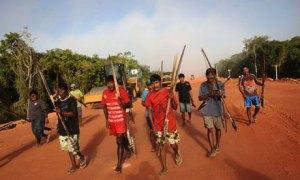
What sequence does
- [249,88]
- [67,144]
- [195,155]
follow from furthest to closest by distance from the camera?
[249,88], [195,155], [67,144]

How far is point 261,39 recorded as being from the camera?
4925 centimetres

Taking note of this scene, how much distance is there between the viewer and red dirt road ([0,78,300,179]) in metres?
6.70

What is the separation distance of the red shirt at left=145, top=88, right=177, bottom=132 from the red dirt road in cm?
94

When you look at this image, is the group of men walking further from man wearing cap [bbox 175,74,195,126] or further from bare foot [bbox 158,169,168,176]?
man wearing cap [bbox 175,74,195,126]

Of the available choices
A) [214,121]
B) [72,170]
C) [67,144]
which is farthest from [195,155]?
[67,144]

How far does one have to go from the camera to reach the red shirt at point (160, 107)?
6.82 meters

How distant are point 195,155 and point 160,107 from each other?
6.24 ft

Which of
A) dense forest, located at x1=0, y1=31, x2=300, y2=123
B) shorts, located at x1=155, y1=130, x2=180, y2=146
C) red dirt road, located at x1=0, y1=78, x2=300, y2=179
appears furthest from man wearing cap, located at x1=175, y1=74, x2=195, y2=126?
dense forest, located at x1=0, y1=31, x2=300, y2=123

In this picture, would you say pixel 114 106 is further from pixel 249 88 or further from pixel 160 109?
pixel 249 88

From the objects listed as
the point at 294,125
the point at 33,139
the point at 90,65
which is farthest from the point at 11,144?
the point at 90,65

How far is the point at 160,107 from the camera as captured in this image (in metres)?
6.82

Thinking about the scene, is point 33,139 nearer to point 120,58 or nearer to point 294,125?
point 294,125

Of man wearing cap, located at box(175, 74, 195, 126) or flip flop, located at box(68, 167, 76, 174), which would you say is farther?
man wearing cap, located at box(175, 74, 195, 126)

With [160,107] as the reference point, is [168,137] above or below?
below
